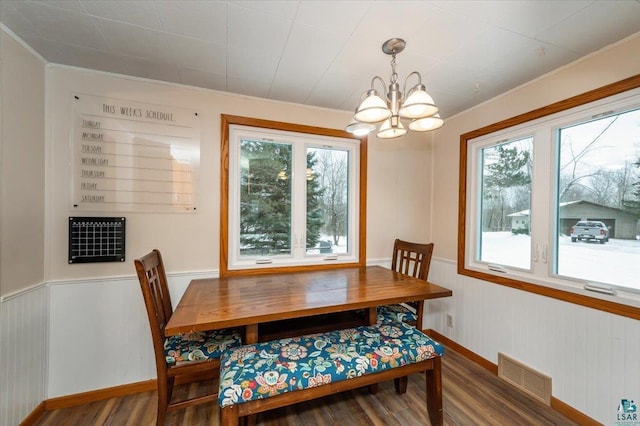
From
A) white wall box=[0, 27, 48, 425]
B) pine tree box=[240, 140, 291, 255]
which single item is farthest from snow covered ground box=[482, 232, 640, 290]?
white wall box=[0, 27, 48, 425]

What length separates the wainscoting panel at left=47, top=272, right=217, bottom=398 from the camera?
71.2 inches

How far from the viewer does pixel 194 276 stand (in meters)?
2.12

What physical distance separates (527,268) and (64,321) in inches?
137

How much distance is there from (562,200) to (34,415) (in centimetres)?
385

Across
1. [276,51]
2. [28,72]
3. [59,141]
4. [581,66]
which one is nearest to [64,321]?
[59,141]

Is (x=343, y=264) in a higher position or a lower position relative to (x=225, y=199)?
lower

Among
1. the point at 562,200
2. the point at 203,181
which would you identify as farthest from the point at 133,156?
the point at 562,200

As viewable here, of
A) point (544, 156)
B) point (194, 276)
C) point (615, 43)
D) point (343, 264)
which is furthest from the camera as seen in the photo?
point (343, 264)

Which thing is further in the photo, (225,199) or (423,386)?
(225,199)

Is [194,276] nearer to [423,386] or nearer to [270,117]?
[270,117]

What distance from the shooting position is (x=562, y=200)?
1.88 m

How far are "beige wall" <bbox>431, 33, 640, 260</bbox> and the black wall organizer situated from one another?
9.67 feet

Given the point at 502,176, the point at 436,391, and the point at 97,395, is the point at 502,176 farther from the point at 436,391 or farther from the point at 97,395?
the point at 97,395

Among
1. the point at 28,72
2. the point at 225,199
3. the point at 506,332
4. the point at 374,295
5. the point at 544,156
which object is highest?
the point at 28,72
